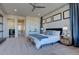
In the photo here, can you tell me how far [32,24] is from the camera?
10547mm

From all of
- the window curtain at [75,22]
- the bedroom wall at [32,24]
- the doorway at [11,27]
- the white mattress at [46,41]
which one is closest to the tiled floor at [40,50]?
the white mattress at [46,41]

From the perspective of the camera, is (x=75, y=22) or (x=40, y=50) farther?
(x=75, y=22)

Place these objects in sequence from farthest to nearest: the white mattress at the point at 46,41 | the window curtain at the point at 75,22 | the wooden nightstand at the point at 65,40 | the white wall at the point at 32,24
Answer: the white wall at the point at 32,24 → the wooden nightstand at the point at 65,40 → the window curtain at the point at 75,22 → the white mattress at the point at 46,41

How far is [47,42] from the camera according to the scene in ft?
16.9

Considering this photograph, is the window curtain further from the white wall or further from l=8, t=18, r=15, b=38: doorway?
l=8, t=18, r=15, b=38: doorway

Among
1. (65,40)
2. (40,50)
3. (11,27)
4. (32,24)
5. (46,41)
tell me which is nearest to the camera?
(40,50)

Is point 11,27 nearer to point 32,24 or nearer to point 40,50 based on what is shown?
point 32,24

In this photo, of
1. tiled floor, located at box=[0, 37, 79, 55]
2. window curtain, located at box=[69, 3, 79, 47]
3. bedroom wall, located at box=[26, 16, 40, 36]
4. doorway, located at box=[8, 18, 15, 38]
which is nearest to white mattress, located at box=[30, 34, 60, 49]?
tiled floor, located at box=[0, 37, 79, 55]

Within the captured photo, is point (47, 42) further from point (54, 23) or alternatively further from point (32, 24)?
point (32, 24)

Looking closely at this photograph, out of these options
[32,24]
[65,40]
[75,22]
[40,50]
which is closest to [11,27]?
[32,24]

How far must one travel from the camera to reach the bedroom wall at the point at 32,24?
10461 mm

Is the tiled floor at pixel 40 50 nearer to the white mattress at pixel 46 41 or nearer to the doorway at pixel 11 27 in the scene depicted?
the white mattress at pixel 46 41

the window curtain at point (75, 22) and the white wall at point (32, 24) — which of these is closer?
the window curtain at point (75, 22)

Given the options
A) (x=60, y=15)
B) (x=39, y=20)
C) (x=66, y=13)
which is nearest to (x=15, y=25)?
(x=39, y=20)
